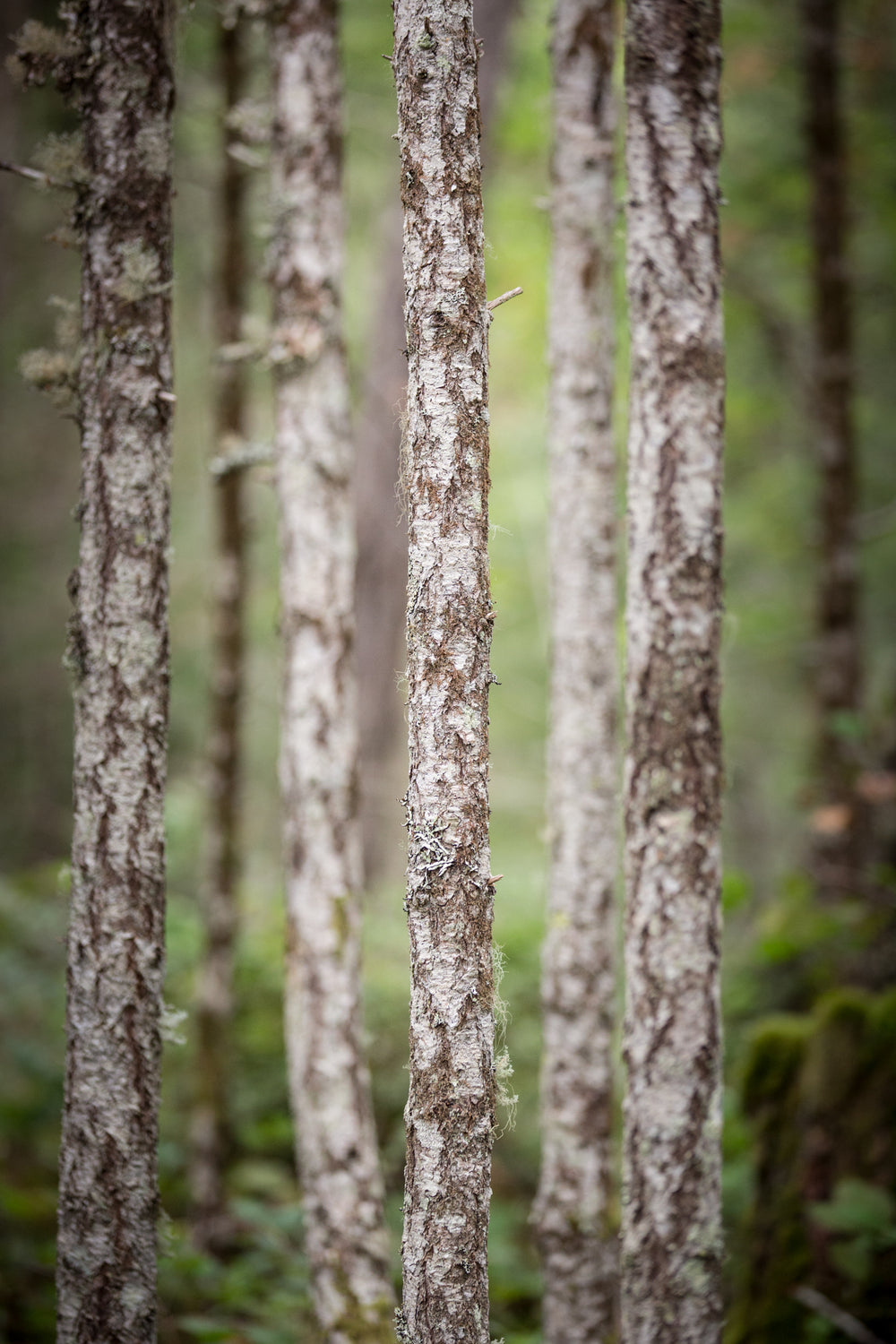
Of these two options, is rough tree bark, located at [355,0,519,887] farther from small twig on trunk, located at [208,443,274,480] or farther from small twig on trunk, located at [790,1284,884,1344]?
small twig on trunk, located at [790,1284,884,1344]

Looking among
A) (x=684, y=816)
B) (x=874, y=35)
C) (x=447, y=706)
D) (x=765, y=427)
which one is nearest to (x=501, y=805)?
(x=765, y=427)

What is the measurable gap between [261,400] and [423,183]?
976 cm

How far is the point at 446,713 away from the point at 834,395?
239 inches

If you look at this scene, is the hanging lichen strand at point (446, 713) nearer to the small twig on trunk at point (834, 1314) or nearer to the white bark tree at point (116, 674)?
the white bark tree at point (116, 674)

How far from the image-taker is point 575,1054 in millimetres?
3867

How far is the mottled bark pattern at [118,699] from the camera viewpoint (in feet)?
9.35

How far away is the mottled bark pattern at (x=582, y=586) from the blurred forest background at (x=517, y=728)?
1.21 ft

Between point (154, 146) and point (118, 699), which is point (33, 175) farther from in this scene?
point (118, 699)

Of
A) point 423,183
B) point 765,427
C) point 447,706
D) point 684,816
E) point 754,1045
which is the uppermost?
point 765,427

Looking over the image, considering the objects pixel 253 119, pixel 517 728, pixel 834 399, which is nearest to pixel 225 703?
pixel 253 119

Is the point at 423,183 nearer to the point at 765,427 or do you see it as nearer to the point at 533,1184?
the point at 533,1184

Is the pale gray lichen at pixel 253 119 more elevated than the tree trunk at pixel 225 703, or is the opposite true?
the pale gray lichen at pixel 253 119

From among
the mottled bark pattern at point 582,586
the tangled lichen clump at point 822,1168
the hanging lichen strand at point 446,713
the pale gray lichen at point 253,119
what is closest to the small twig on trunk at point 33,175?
the hanging lichen strand at point 446,713

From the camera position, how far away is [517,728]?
42.0 feet
